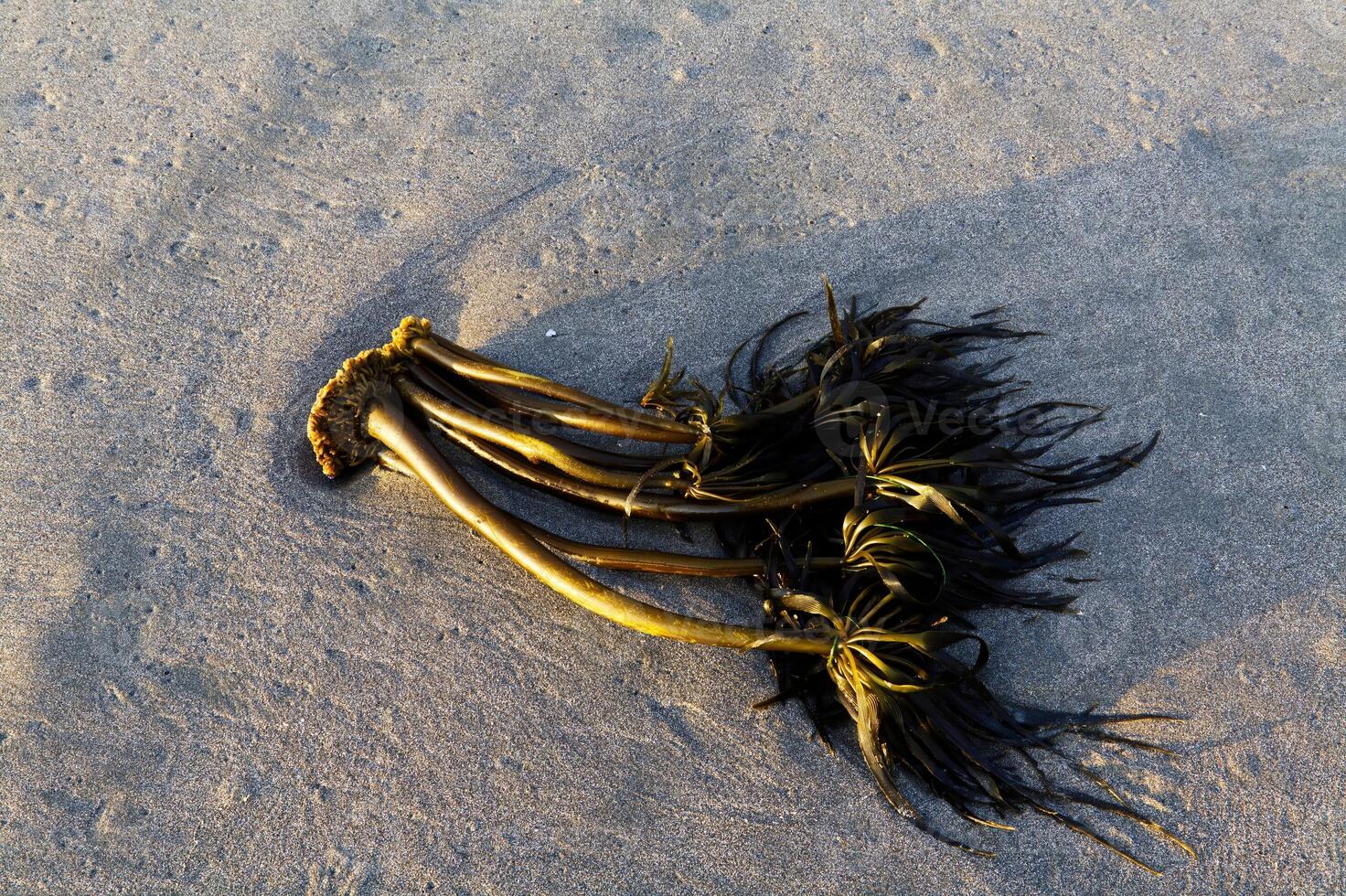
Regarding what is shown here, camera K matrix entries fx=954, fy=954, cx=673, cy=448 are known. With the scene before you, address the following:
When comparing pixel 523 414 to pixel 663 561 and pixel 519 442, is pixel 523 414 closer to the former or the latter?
pixel 519 442

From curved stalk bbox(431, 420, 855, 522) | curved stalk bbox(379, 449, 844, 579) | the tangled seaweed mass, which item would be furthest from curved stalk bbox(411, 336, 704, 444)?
curved stalk bbox(379, 449, 844, 579)

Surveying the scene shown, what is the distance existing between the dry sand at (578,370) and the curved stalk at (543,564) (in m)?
0.12

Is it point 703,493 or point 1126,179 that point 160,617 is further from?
point 1126,179

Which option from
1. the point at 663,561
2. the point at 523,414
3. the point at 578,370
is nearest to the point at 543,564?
the point at 663,561

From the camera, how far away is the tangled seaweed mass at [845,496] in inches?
→ 77.7

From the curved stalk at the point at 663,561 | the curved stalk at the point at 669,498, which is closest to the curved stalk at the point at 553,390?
the curved stalk at the point at 669,498

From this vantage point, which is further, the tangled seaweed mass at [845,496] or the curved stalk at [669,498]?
the curved stalk at [669,498]

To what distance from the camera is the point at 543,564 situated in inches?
85.4

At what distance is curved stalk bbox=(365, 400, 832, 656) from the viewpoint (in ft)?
6.68

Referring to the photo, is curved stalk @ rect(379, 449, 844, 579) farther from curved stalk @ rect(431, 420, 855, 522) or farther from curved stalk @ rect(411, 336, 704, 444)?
curved stalk @ rect(411, 336, 704, 444)

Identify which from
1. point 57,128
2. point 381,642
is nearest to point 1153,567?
point 381,642

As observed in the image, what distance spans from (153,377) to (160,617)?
0.72 metres

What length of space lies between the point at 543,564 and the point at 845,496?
27.6 inches

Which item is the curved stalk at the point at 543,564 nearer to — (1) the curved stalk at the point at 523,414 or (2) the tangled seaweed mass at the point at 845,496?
(2) the tangled seaweed mass at the point at 845,496
